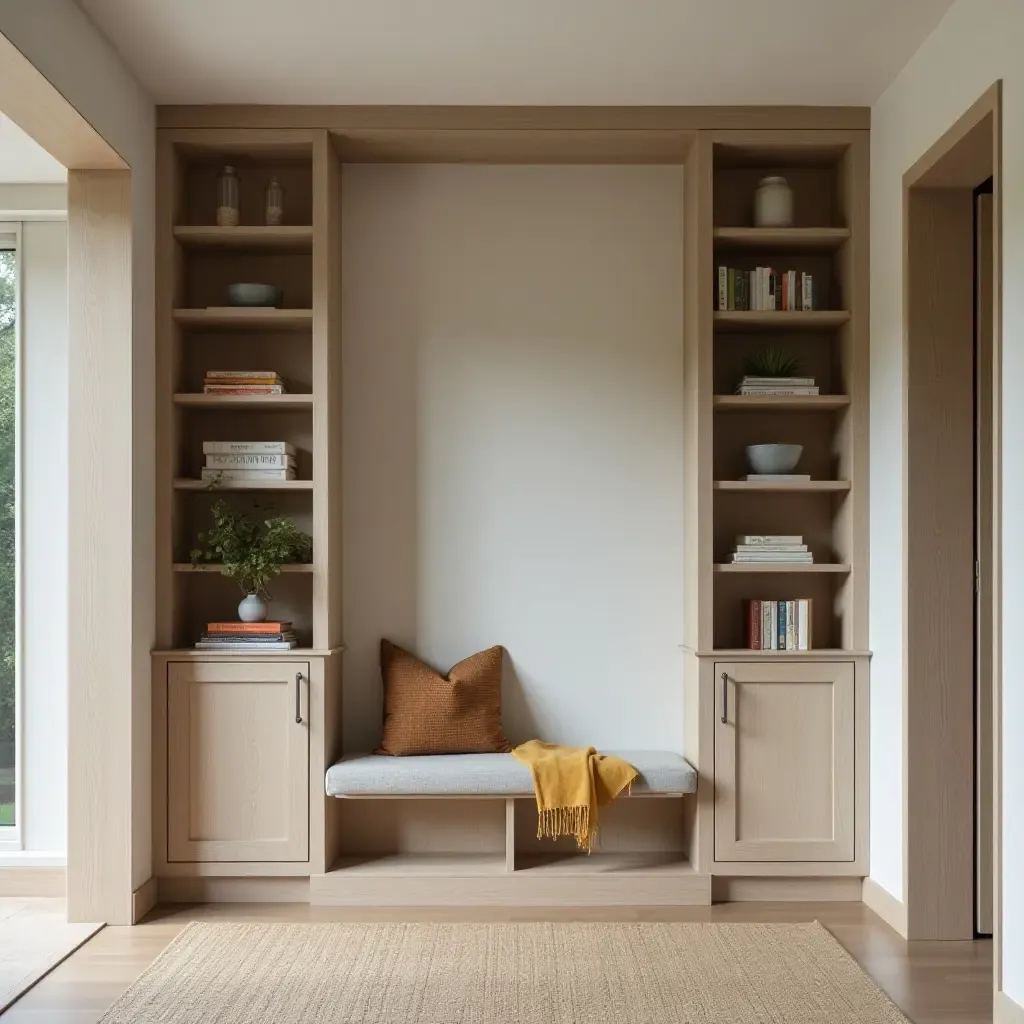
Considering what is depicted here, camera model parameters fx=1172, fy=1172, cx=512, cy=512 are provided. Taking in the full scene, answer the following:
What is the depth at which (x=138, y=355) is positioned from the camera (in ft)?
13.2

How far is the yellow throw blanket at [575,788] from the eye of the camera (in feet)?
13.3

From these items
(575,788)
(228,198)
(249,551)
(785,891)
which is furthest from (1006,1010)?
(228,198)

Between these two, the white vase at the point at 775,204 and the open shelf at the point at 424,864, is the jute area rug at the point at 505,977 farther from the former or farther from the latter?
the white vase at the point at 775,204

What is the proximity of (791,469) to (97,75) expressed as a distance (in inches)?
106

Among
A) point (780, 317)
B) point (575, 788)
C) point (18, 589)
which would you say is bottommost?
point (575, 788)

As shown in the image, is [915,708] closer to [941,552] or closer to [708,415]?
[941,552]

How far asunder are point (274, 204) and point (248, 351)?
0.57 meters

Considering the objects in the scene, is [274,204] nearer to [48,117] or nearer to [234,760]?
[48,117]

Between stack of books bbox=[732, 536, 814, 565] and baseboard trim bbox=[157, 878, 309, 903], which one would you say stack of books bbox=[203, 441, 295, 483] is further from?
stack of books bbox=[732, 536, 814, 565]

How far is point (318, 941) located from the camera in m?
3.71

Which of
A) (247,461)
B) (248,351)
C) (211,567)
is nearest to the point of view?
(211,567)

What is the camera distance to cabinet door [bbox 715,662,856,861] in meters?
4.17

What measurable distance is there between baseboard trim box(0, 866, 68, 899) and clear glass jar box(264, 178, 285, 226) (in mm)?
2504

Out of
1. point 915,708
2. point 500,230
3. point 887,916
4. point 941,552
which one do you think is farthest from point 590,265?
point 887,916
